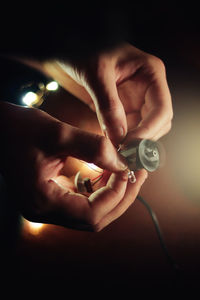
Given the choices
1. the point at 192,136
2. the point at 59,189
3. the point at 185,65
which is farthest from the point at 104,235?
the point at 185,65

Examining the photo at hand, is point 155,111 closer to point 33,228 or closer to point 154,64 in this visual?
point 154,64

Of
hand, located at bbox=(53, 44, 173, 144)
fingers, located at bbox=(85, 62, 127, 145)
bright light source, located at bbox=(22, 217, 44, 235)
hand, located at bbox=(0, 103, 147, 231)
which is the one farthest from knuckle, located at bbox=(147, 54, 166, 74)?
bright light source, located at bbox=(22, 217, 44, 235)

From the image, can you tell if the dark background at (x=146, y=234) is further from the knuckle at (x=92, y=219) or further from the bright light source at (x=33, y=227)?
the knuckle at (x=92, y=219)

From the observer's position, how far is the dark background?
0.76 m

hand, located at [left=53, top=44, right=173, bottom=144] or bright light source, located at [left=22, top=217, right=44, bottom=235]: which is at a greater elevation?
hand, located at [left=53, top=44, right=173, bottom=144]

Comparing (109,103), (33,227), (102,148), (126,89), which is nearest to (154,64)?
(126,89)

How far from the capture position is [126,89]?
0.86 m

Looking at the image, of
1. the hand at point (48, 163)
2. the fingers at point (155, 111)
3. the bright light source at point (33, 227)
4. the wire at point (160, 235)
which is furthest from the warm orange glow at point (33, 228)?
the fingers at point (155, 111)

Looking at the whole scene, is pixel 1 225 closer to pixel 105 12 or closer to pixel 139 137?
pixel 139 137

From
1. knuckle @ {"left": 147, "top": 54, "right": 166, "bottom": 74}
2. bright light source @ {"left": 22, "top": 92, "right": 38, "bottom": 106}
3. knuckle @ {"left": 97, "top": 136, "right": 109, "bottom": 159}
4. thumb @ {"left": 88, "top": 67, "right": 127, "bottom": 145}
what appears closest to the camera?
knuckle @ {"left": 97, "top": 136, "right": 109, "bottom": 159}

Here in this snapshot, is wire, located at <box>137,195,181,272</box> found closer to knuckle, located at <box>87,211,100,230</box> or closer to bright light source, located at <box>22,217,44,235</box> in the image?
knuckle, located at <box>87,211,100,230</box>

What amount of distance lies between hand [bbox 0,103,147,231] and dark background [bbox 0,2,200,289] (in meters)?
0.20

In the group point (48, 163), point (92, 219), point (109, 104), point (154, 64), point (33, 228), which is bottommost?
point (33, 228)

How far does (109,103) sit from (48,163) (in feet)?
0.87
